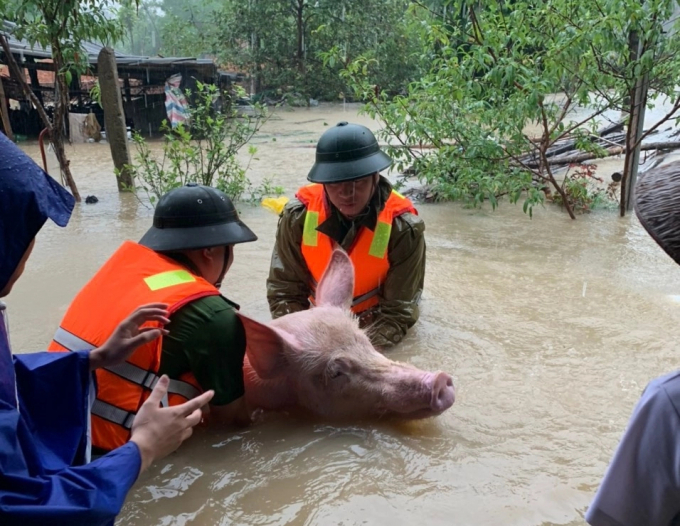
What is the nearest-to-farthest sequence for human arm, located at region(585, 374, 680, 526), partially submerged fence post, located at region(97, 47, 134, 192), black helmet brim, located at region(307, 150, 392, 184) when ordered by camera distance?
human arm, located at region(585, 374, 680, 526)
black helmet brim, located at region(307, 150, 392, 184)
partially submerged fence post, located at region(97, 47, 134, 192)

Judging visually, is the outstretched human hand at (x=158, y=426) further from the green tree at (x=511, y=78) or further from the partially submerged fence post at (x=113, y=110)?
the partially submerged fence post at (x=113, y=110)

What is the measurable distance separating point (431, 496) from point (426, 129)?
6307 millimetres

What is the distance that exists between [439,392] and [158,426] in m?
1.58

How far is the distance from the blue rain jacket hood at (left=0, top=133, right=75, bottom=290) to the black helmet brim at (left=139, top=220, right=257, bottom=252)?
1.10m

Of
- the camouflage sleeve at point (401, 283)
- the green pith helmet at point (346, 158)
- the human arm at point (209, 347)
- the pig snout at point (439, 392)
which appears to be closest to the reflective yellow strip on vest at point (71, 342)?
the human arm at point (209, 347)

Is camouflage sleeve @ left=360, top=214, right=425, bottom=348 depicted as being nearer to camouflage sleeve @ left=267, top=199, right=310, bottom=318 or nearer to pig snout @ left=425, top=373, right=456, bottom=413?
camouflage sleeve @ left=267, top=199, right=310, bottom=318

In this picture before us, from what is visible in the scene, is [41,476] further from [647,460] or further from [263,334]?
[647,460]

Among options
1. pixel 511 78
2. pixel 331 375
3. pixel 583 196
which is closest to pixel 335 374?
pixel 331 375

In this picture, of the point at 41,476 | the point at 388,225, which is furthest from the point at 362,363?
the point at 41,476

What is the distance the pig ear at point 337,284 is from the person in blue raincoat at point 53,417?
1.38 m

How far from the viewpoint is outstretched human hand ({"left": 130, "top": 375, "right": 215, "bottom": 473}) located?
2279 millimetres

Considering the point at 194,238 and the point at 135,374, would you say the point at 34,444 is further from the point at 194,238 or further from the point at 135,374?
the point at 194,238

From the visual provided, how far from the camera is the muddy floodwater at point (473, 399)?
9.73 feet

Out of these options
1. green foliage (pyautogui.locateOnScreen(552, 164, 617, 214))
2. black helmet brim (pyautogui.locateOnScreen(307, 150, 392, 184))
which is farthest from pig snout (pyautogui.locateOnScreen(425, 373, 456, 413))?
green foliage (pyautogui.locateOnScreen(552, 164, 617, 214))
